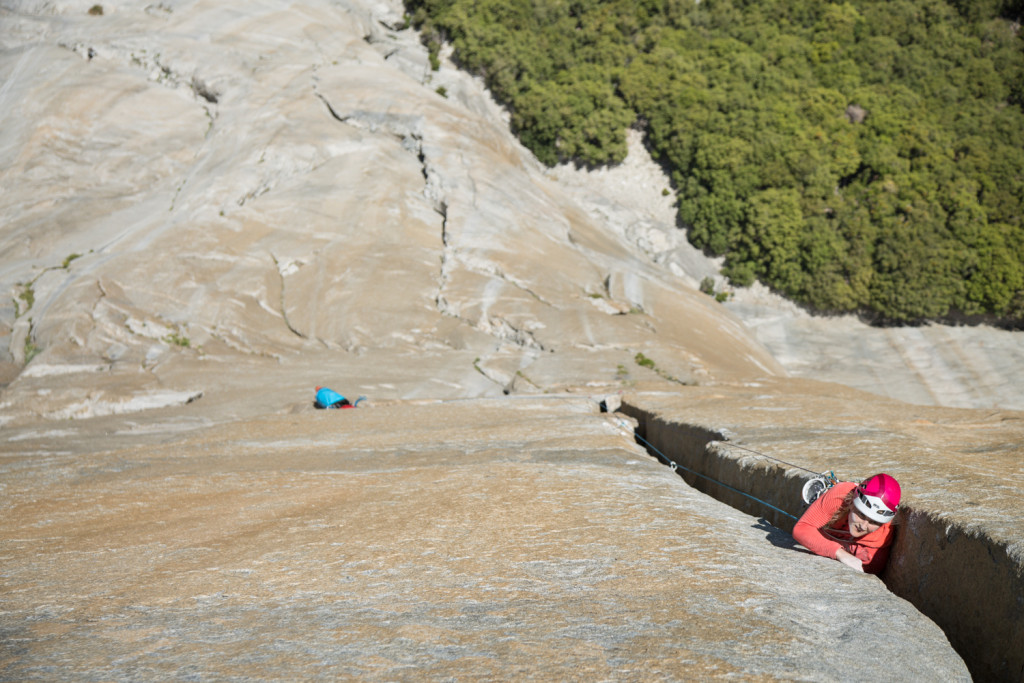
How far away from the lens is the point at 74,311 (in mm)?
28938

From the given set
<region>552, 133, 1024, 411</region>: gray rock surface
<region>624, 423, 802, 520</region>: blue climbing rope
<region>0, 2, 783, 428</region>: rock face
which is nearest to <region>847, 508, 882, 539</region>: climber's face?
<region>624, 423, 802, 520</region>: blue climbing rope

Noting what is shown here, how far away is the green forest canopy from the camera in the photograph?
2000 inches

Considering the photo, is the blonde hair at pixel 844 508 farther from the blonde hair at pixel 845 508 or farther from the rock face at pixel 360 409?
the rock face at pixel 360 409

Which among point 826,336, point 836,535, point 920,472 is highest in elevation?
point 920,472

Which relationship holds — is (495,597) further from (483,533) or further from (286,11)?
(286,11)

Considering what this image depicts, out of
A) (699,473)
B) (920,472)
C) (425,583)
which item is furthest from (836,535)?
(699,473)

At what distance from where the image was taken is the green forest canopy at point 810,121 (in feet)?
167

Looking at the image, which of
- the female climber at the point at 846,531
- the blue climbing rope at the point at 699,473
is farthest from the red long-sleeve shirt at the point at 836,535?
the blue climbing rope at the point at 699,473

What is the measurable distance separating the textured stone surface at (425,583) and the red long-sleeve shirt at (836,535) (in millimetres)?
234

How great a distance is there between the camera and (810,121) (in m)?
57.8

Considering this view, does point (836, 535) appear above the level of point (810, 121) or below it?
below

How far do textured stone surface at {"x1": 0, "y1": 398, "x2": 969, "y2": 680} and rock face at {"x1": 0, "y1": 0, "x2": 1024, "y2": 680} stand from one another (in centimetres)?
4

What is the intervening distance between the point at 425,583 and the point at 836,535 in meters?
4.68

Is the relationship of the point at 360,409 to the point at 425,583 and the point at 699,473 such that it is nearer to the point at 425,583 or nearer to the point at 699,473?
the point at 699,473
